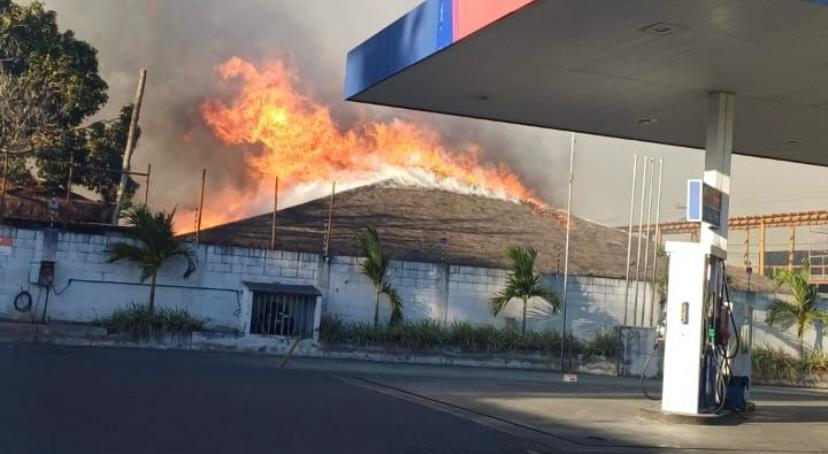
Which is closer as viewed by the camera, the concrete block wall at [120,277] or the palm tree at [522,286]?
the concrete block wall at [120,277]

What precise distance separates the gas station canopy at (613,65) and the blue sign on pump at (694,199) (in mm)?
1657

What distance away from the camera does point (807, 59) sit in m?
12.3

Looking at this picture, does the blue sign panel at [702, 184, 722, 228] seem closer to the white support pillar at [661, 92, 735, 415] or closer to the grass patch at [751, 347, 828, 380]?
the white support pillar at [661, 92, 735, 415]

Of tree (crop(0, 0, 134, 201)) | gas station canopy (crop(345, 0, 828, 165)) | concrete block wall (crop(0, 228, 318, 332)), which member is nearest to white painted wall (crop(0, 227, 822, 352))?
concrete block wall (crop(0, 228, 318, 332))

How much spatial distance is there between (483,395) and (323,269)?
9.12 m

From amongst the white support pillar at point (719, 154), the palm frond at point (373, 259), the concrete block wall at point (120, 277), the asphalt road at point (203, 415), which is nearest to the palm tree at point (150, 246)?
the concrete block wall at point (120, 277)

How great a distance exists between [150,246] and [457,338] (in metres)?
8.16

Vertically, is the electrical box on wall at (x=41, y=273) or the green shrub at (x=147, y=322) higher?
the electrical box on wall at (x=41, y=273)

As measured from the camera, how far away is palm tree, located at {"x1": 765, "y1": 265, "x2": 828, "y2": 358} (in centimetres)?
2636

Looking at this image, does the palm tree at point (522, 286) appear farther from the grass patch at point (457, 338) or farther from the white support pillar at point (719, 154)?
the white support pillar at point (719, 154)

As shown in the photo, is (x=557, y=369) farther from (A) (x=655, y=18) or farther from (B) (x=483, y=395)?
(A) (x=655, y=18)

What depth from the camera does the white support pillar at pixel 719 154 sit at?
14.4 m

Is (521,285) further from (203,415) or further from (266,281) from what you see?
(203,415)

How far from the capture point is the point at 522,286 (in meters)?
24.5
